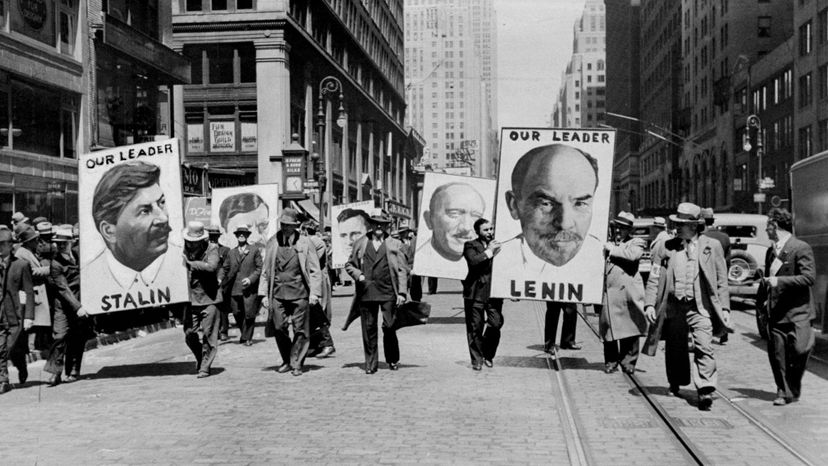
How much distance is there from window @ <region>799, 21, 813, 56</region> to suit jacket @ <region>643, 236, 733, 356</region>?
48.1 metres

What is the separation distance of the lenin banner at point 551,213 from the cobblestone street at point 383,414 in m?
1.08

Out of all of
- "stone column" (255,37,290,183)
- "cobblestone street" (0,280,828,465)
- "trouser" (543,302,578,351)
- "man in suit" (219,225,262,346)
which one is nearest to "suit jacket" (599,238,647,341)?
"cobblestone street" (0,280,828,465)

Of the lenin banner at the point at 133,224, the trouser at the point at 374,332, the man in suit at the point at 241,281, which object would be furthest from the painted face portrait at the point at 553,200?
the man in suit at the point at 241,281

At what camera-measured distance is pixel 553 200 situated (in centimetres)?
1204

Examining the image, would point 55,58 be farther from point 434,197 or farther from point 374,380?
point 374,380

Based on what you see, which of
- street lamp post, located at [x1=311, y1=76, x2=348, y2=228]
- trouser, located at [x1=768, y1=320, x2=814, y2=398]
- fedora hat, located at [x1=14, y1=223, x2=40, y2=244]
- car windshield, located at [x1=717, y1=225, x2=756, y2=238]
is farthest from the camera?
street lamp post, located at [x1=311, y1=76, x2=348, y2=228]

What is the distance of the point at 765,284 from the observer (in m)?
9.54

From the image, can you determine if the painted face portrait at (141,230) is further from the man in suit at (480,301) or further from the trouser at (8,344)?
the man in suit at (480,301)

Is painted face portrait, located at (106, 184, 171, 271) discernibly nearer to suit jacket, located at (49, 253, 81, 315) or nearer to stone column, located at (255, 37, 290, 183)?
suit jacket, located at (49, 253, 81, 315)

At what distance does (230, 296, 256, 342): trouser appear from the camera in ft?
49.2

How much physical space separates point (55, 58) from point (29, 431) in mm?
18525

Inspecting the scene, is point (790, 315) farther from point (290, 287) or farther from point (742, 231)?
point (742, 231)

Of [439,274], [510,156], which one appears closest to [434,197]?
[439,274]

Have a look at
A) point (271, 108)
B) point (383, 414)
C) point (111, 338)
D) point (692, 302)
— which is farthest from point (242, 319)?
point (271, 108)
